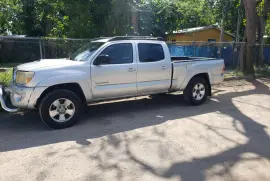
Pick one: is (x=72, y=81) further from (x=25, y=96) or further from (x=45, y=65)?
(x=25, y=96)

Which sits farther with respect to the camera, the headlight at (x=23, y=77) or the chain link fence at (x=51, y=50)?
the chain link fence at (x=51, y=50)

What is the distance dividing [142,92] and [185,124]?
4.73ft

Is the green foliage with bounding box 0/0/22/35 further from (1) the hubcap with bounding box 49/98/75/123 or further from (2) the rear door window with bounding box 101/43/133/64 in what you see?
(1) the hubcap with bounding box 49/98/75/123

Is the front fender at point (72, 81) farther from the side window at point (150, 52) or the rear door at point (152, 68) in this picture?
the side window at point (150, 52)

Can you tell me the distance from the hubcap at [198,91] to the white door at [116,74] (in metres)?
1.98

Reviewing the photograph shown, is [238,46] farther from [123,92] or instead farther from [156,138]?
[156,138]

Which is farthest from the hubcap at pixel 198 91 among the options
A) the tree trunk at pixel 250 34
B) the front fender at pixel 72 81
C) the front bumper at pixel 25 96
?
the tree trunk at pixel 250 34

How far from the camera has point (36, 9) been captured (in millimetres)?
27141

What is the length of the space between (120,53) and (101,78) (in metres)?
0.83

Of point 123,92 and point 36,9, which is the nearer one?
point 123,92

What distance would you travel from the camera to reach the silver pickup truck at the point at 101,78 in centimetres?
532

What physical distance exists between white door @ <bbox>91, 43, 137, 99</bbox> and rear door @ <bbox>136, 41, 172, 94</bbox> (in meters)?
0.21

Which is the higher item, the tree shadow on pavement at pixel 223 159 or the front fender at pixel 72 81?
the front fender at pixel 72 81

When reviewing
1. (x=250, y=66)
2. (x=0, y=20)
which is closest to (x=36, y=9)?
(x=0, y=20)
